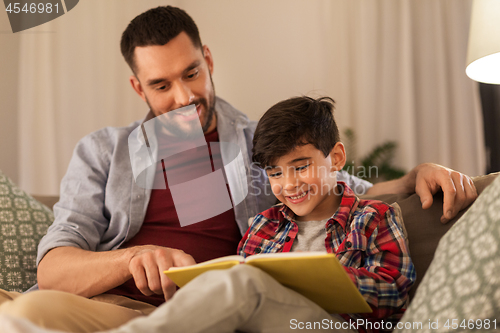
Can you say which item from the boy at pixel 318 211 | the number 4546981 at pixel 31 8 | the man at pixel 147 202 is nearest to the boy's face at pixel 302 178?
the boy at pixel 318 211

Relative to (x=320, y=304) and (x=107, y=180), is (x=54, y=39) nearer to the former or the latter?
(x=107, y=180)

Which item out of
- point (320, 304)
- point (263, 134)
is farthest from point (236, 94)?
point (320, 304)

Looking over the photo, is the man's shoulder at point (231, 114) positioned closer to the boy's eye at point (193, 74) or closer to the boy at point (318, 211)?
the boy's eye at point (193, 74)

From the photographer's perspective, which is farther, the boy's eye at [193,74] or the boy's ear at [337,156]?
the boy's eye at [193,74]

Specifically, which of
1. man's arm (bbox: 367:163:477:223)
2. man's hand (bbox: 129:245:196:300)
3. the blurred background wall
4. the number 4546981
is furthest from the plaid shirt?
the number 4546981

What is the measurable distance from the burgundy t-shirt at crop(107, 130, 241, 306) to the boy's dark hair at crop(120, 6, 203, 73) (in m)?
0.37

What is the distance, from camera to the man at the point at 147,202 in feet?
3.05

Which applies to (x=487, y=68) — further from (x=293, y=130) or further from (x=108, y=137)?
(x=108, y=137)

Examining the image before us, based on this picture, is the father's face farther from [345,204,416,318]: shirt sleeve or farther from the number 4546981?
the number 4546981

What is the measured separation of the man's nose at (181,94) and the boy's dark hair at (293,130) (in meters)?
0.37

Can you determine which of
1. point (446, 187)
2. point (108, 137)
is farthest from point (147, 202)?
point (446, 187)

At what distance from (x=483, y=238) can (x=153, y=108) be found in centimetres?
109

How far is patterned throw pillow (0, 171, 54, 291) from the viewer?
3.81 feet

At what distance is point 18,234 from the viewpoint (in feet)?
3.95
